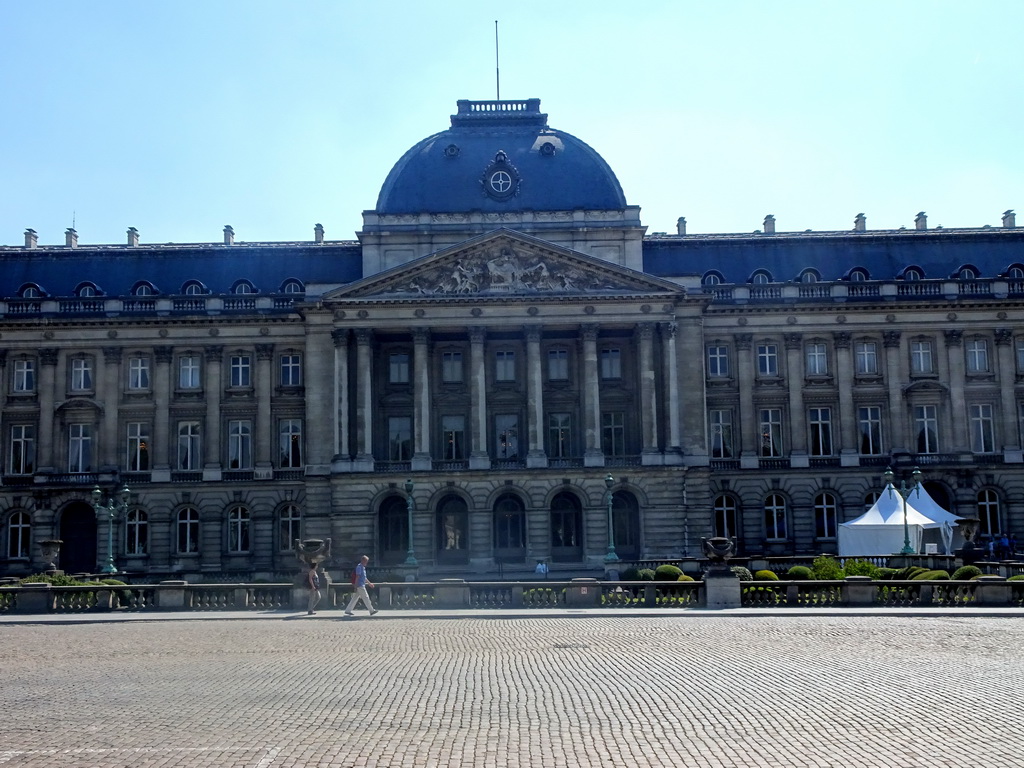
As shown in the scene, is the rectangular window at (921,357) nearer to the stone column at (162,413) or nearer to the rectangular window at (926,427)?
the rectangular window at (926,427)

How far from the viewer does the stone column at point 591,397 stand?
220 ft

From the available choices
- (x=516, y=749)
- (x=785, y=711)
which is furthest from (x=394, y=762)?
(x=785, y=711)

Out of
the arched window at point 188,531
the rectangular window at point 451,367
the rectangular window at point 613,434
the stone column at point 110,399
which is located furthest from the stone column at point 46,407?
the rectangular window at point 613,434

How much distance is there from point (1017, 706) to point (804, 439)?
54526 millimetres

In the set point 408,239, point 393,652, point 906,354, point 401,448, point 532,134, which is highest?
point 532,134

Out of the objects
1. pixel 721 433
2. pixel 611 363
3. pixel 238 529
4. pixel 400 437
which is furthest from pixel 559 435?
pixel 238 529

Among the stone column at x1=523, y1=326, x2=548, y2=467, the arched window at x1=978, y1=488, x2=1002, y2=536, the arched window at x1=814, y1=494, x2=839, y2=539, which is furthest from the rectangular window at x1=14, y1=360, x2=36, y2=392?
the arched window at x1=978, y1=488, x2=1002, y2=536

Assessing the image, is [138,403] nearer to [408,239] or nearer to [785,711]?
[408,239]

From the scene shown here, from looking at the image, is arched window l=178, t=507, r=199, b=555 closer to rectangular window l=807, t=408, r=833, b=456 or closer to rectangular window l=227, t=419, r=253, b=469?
rectangular window l=227, t=419, r=253, b=469

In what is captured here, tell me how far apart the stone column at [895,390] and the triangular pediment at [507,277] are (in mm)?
14446

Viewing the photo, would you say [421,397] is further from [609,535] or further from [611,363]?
[609,535]

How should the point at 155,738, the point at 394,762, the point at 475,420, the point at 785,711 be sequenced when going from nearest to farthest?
the point at 394,762
the point at 155,738
the point at 785,711
the point at 475,420

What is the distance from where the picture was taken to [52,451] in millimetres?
71062

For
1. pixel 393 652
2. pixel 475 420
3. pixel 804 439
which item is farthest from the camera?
pixel 804 439
